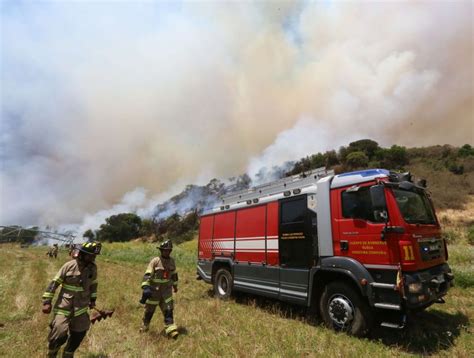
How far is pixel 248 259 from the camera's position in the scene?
950 cm

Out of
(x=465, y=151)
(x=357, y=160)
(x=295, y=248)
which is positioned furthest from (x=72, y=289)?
(x=465, y=151)

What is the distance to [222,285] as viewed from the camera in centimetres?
1073

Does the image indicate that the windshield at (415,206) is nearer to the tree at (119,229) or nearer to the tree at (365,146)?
the tree at (365,146)

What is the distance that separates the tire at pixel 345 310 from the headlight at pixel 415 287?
36.3 inches

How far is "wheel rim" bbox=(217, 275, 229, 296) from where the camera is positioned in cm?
1053

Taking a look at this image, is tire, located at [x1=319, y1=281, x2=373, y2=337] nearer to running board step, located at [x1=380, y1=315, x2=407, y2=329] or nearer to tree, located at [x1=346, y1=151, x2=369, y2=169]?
running board step, located at [x1=380, y1=315, x2=407, y2=329]

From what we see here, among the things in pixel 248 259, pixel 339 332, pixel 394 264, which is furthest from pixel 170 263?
pixel 394 264

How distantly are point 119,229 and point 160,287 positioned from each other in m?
80.6

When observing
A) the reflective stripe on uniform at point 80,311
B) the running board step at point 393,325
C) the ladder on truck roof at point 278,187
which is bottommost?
the running board step at point 393,325

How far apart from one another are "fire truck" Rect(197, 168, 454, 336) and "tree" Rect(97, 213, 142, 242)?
7912 cm

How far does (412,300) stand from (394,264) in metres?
0.63

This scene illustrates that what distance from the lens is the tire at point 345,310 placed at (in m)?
6.12

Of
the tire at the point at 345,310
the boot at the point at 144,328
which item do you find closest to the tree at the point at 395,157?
the tire at the point at 345,310

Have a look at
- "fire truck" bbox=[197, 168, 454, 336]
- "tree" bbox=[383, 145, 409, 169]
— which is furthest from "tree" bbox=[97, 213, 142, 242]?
"fire truck" bbox=[197, 168, 454, 336]
